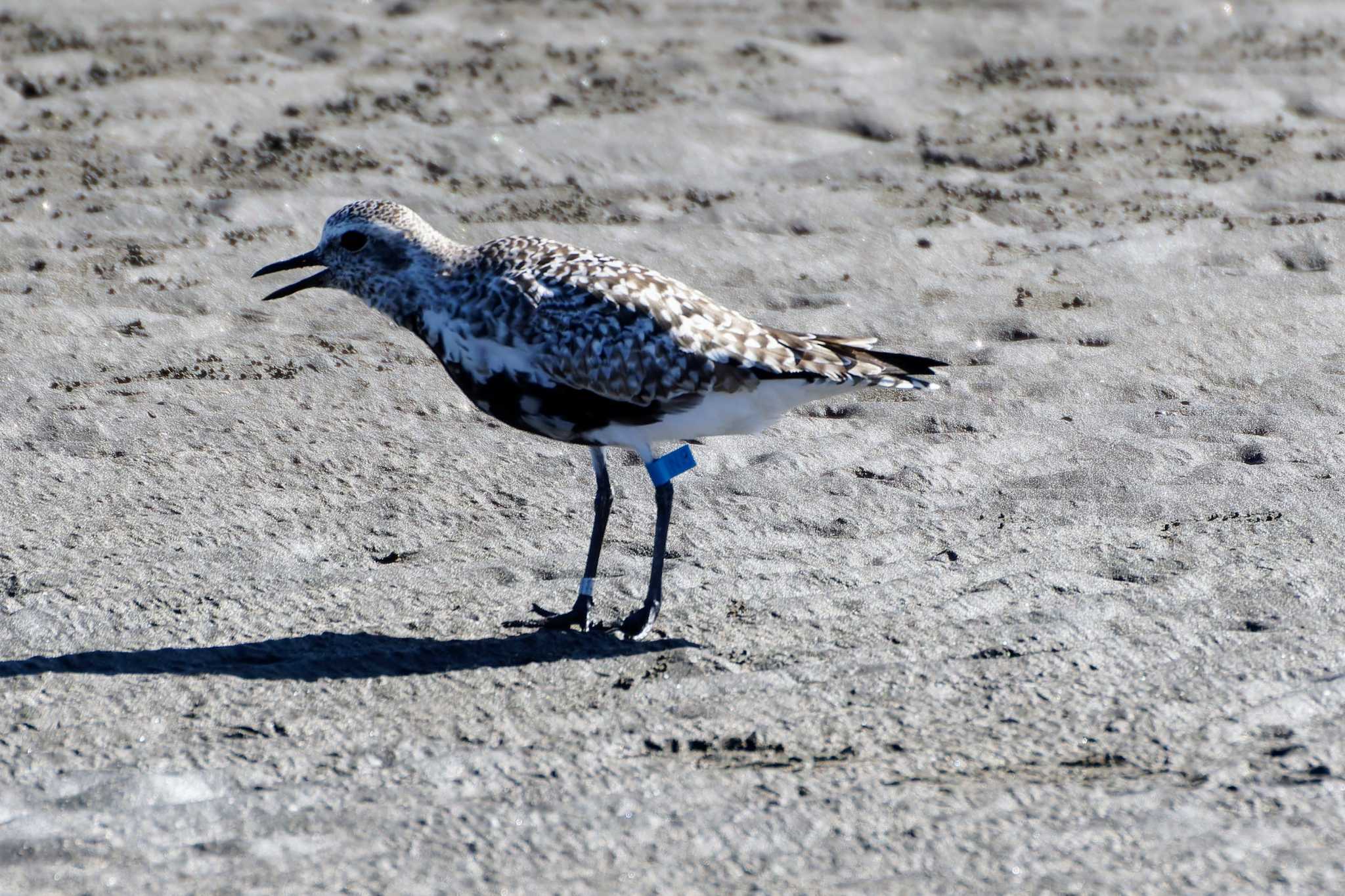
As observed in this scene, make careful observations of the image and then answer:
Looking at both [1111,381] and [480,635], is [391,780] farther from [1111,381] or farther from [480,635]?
[1111,381]

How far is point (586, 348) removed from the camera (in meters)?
5.30

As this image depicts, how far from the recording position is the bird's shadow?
5047 mm

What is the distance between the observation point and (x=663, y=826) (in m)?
4.19

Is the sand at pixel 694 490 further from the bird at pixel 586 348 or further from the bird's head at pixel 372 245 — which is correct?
the bird's head at pixel 372 245

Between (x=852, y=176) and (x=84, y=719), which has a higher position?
(x=852, y=176)

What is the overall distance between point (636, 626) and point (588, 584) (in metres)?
0.23

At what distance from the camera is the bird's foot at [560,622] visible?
539 centimetres

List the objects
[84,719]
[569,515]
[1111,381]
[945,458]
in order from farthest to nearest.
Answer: [1111,381], [945,458], [569,515], [84,719]

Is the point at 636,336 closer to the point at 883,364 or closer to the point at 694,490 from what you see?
the point at 883,364

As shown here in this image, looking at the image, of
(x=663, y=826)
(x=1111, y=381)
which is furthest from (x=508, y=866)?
(x=1111, y=381)

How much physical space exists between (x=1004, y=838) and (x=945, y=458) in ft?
9.38

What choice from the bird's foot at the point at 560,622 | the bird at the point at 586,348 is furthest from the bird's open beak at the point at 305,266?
the bird's foot at the point at 560,622

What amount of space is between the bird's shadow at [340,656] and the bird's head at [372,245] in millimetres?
1216

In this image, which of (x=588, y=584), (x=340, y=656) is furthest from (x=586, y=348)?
(x=340, y=656)
